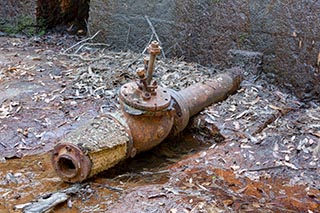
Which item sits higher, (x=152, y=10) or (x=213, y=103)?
(x=152, y=10)

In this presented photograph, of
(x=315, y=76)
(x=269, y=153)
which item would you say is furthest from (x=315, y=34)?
(x=269, y=153)

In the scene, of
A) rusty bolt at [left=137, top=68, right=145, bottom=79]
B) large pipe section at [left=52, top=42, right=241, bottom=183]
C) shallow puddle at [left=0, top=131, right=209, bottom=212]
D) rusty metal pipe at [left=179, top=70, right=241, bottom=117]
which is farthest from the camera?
rusty metal pipe at [left=179, top=70, right=241, bottom=117]

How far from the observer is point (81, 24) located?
6.73 m

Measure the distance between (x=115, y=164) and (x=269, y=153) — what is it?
3.53ft

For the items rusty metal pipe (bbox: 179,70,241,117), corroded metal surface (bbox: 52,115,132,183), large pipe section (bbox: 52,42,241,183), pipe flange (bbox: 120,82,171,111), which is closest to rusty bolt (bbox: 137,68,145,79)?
large pipe section (bbox: 52,42,241,183)

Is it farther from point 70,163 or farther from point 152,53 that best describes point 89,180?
point 152,53

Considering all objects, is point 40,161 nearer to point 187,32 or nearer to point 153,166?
Answer: point 153,166

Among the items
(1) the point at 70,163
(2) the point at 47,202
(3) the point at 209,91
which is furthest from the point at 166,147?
(2) the point at 47,202

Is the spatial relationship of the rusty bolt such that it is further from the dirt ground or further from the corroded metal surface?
the dirt ground

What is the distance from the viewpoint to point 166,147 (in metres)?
3.58

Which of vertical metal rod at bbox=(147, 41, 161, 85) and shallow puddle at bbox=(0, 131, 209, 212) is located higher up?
vertical metal rod at bbox=(147, 41, 161, 85)

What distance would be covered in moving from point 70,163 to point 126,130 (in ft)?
1.34

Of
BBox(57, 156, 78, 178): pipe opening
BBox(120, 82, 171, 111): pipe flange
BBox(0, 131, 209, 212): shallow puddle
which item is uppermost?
BBox(120, 82, 171, 111): pipe flange

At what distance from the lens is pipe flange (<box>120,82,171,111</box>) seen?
3.02 meters
